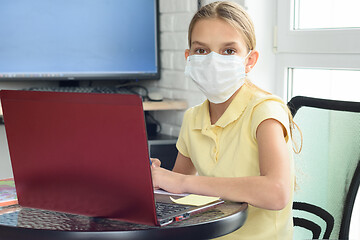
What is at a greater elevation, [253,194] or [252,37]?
[252,37]

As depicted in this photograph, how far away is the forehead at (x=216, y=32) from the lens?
131cm

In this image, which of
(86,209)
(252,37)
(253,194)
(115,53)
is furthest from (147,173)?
(115,53)

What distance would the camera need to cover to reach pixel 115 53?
2.56 meters

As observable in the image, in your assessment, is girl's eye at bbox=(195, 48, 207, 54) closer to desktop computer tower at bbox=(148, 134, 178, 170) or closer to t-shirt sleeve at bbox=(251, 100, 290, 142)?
t-shirt sleeve at bbox=(251, 100, 290, 142)

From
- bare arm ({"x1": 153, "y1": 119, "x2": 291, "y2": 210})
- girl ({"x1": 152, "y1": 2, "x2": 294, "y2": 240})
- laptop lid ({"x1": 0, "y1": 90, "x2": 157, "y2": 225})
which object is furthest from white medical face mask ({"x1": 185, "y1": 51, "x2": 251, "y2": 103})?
laptop lid ({"x1": 0, "y1": 90, "x2": 157, "y2": 225})

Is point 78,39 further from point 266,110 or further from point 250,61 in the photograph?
point 266,110

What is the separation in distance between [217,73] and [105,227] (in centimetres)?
55

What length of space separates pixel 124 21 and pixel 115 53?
0.15m

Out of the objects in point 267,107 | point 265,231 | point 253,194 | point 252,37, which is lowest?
point 265,231

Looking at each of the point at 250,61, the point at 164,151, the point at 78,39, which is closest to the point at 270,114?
the point at 250,61

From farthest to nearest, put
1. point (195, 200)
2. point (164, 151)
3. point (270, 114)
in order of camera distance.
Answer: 1. point (164, 151)
2. point (270, 114)
3. point (195, 200)

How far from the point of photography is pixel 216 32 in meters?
1.31

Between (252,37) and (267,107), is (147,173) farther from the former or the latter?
(252,37)

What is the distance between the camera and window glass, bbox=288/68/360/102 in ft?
6.06
